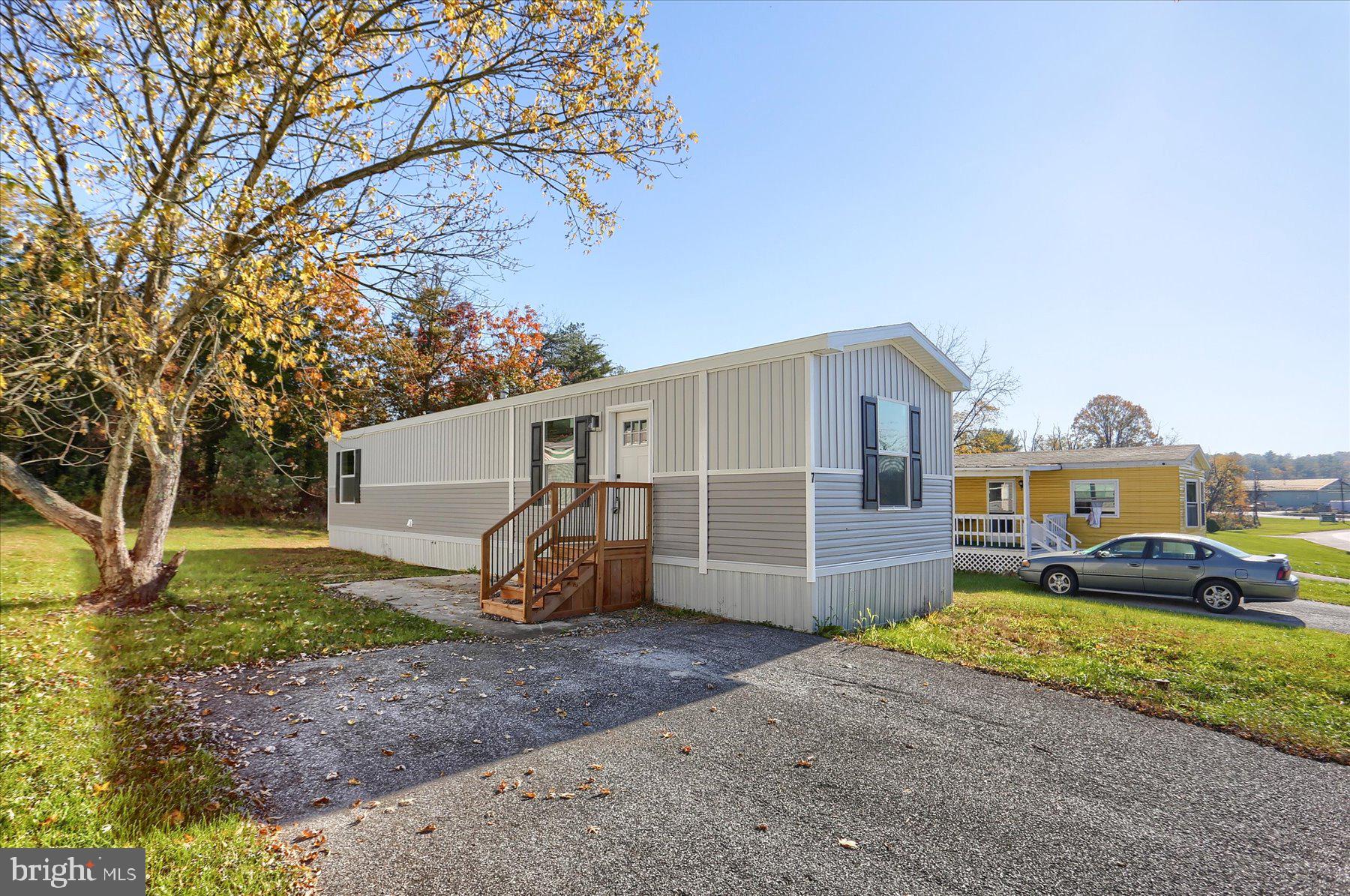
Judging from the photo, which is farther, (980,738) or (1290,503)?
(1290,503)

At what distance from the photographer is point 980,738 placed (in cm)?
423

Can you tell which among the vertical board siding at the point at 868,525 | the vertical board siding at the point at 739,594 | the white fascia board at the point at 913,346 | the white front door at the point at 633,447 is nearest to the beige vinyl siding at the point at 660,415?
the white front door at the point at 633,447

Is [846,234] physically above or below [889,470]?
above

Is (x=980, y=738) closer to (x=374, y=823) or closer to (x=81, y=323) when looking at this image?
(x=374, y=823)

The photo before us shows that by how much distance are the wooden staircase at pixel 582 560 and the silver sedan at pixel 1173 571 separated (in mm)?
8131

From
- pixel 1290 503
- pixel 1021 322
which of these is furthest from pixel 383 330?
pixel 1290 503

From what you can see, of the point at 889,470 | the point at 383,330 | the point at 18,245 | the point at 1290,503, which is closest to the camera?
the point at 18,245

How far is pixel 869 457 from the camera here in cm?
831

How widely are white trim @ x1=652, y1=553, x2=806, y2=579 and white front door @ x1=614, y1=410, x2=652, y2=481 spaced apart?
116 centimetres

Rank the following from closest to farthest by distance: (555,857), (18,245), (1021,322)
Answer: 1. (555,857)
2. (18,245)
3. (1021,322)

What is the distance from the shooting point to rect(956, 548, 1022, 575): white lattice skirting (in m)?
14.2

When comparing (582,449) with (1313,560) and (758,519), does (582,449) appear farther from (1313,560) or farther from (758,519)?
(1313,560)

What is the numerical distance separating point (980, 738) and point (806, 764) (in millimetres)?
1347

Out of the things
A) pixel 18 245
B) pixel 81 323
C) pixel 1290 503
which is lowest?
pixel 1290 503
